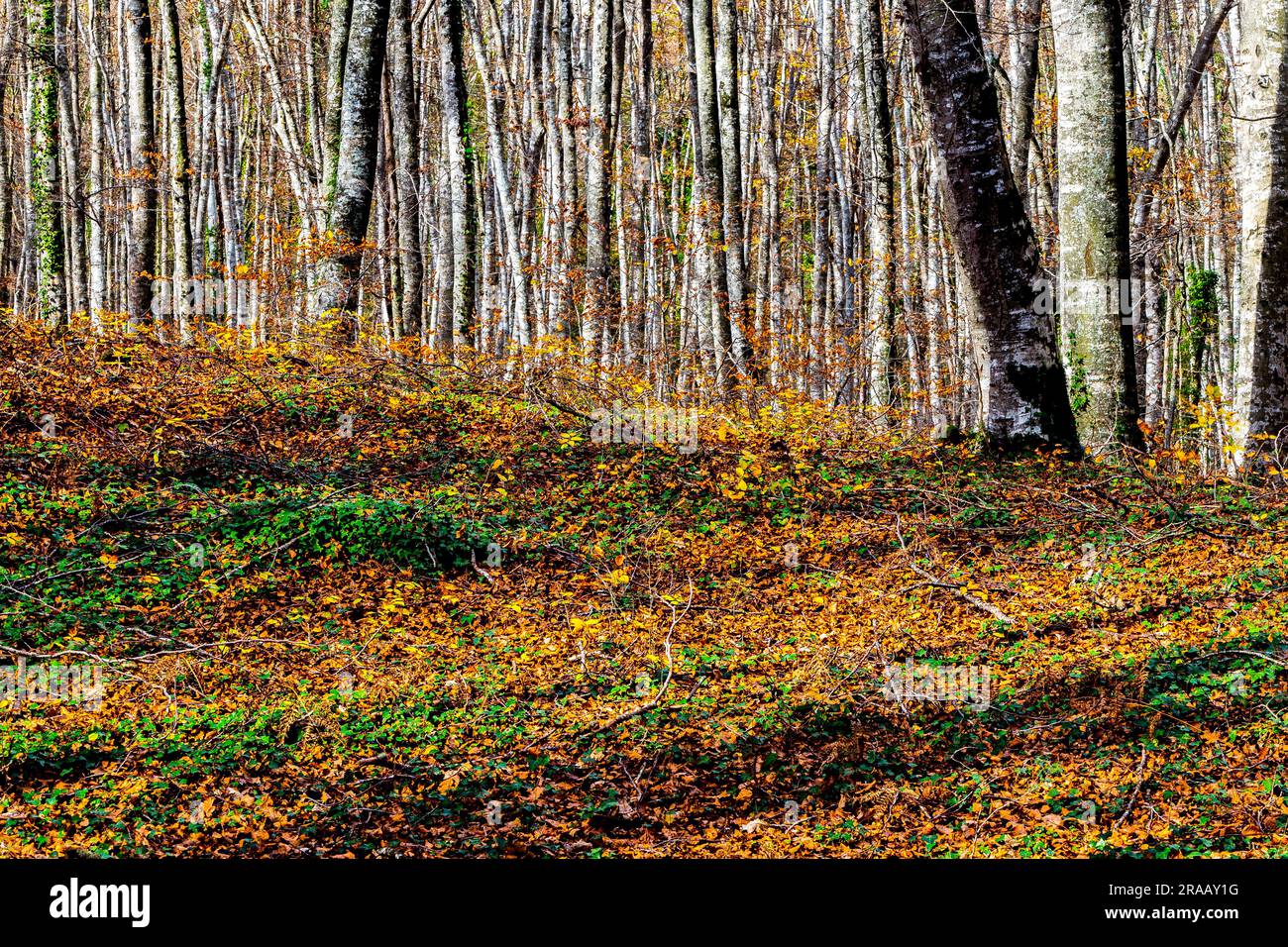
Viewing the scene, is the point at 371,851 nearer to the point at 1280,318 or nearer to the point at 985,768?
the point at 985,768

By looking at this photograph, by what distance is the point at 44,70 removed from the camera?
11164 millimetres

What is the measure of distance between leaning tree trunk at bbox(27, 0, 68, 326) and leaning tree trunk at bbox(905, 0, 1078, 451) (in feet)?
30.1

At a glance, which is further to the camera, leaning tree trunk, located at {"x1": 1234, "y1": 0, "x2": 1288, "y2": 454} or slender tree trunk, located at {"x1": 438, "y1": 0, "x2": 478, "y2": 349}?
slender tree trunk, located at {"x1": 438, "y1": 0, "x2": 478, "y2": 349}

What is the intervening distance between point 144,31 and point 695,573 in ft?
35.2

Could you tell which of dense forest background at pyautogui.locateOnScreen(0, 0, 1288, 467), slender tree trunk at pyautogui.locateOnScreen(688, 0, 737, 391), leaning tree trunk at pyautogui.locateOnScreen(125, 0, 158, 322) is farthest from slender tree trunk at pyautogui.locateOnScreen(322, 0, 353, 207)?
slender tree trunk at pyautogui.locateOnScreen(688, 0, 737, 391)

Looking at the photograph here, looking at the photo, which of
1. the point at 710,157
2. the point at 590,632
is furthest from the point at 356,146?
the point at 590,632

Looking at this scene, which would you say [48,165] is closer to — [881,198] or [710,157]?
[710,157]

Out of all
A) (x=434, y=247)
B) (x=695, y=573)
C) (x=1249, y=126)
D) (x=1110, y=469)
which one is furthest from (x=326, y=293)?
(x=434, y=247)

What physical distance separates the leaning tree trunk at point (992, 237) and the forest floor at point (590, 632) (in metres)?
0.55

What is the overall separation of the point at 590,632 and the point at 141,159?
35.3ft

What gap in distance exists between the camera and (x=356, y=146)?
11562 millimetres

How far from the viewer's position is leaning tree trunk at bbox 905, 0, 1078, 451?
815 cm

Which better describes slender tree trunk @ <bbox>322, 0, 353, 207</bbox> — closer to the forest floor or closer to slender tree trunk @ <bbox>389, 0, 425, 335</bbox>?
slender tree trunk @ <bbox>389, 0, 425, 335</bbox>

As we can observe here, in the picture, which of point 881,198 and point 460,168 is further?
point 460,168
